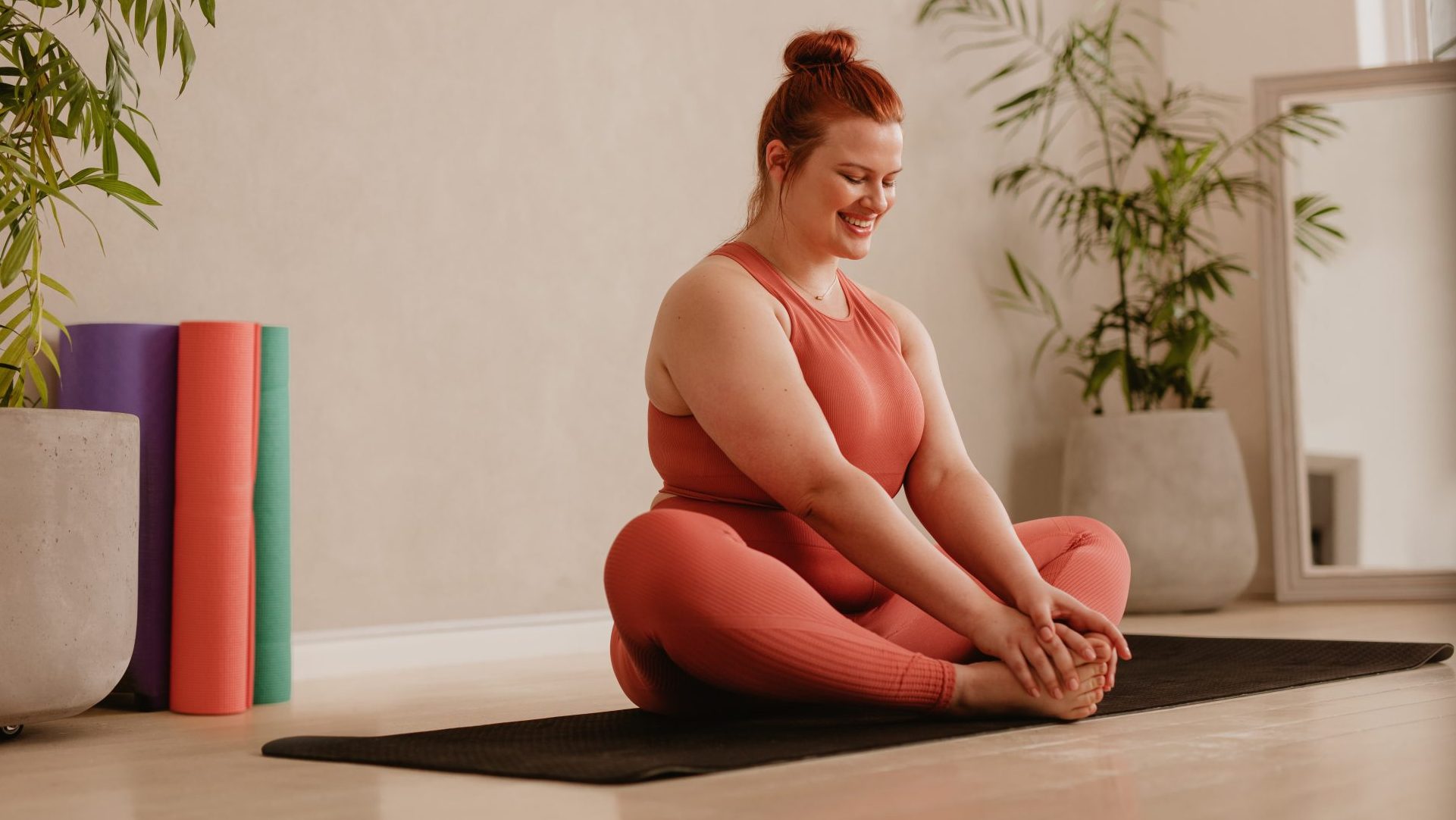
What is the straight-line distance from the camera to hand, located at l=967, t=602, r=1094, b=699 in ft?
5.49

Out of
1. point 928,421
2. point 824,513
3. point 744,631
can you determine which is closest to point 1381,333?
point 928,421

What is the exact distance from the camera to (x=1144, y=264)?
441 cm

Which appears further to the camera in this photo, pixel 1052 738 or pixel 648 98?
pixel 648 98

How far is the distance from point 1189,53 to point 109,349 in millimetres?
3426

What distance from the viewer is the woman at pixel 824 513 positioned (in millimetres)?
1679

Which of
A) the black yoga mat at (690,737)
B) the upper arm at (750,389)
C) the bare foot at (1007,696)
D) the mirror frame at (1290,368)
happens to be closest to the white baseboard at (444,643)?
the black yoga mat at (690,737)

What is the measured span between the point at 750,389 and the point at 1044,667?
48 cm

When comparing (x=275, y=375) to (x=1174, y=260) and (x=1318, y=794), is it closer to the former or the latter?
(x=1318, y=794)

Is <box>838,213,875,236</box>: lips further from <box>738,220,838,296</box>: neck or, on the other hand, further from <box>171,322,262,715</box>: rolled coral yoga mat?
<box>171,322,262,715</box>: rolled coral yoga mat

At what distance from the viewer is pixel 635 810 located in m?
1.25

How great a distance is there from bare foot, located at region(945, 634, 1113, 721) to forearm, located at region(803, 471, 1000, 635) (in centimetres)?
6

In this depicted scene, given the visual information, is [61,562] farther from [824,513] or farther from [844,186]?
[844,186]

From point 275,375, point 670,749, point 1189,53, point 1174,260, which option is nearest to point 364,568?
point 275,375

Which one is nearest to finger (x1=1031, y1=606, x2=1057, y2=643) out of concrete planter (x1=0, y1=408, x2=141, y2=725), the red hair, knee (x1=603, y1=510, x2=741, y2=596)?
knee (x1=603, y1=510, x2=741, y2=596)
